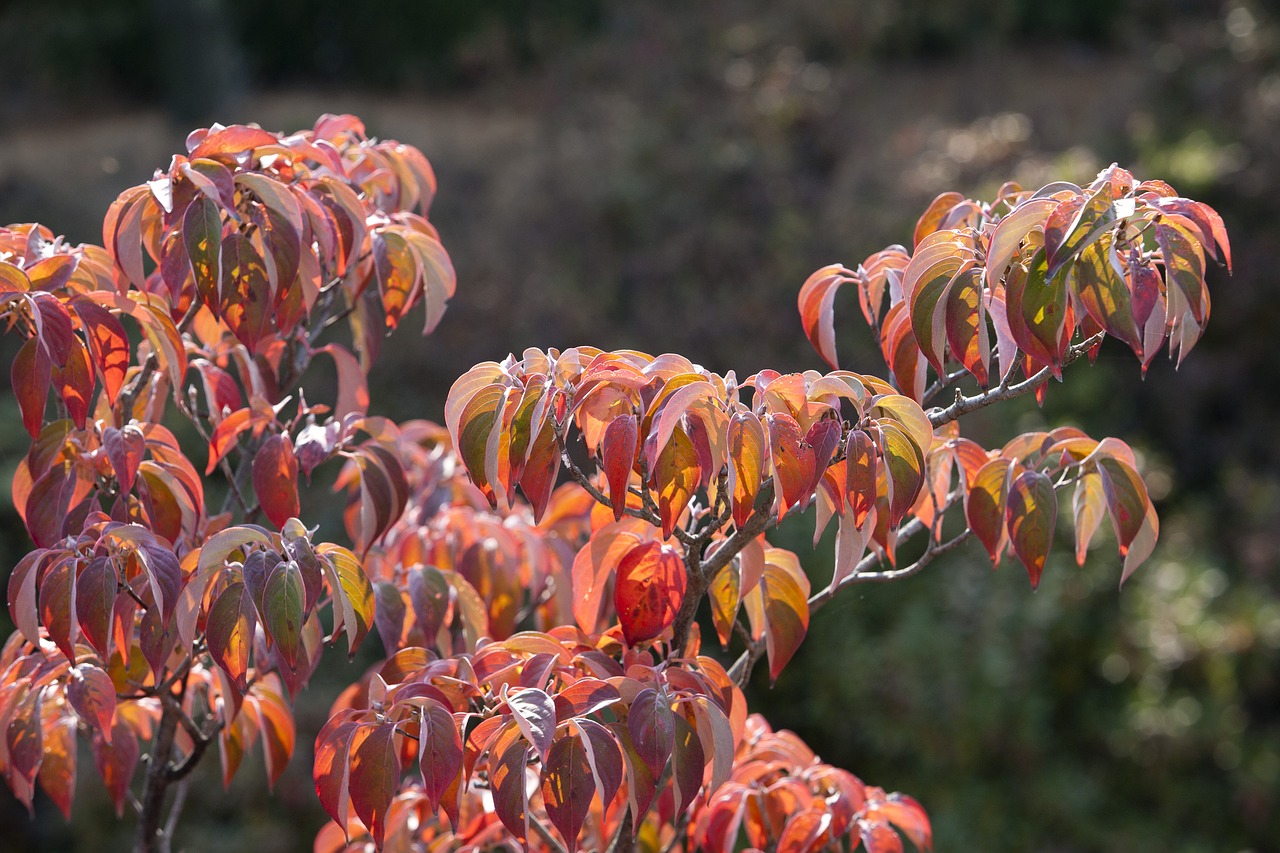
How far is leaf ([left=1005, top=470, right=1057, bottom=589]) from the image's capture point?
4.18ft

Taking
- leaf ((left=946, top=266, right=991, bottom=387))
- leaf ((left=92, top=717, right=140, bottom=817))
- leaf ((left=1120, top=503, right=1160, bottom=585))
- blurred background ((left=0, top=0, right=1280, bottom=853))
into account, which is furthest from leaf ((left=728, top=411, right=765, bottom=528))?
blurred background ((left=0, top=0, right=1280, bottom=853))

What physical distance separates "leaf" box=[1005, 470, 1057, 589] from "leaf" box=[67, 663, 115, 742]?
101cm

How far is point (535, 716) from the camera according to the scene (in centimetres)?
106

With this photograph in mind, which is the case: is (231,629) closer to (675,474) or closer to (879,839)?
(675,474)

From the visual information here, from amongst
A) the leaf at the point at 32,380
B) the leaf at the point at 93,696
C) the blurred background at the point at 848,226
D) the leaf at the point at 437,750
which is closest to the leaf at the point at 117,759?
the leaf at the point at 93,696

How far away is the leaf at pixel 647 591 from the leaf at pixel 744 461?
0.18 metres

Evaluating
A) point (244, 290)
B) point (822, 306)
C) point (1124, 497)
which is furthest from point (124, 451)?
point (1124, 497)

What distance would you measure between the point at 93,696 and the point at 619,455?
682 mm

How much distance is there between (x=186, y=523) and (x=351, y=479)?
1.02ft

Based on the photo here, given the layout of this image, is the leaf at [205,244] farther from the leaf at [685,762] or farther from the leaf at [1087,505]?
the leaf at [1087,505]

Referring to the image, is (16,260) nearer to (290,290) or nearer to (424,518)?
(290,290)

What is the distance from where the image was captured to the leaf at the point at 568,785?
1083 mm

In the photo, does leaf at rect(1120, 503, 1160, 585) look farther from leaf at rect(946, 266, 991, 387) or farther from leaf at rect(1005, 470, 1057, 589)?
leaf at rect(946, 266, 991, 387)

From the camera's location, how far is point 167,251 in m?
1.29
